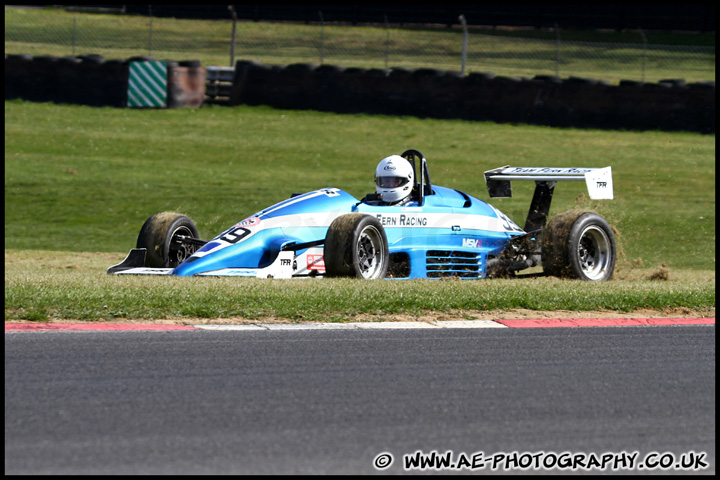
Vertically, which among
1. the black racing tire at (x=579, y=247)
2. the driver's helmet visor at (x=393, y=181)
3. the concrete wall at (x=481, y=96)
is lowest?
the black racing tire at (x=579, y=247)

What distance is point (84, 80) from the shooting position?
26.5 meters

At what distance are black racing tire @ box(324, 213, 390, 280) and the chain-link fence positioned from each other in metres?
18.4

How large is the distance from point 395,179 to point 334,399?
6382 millimetres

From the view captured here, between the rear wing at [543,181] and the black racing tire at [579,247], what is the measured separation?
43 centimetres

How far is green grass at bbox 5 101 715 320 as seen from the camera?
8.64m

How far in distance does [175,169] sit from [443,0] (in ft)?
78.2

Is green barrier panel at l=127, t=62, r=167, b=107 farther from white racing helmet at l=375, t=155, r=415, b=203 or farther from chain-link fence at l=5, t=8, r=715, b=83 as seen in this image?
white racing helmet at l=375, t=155, r=415, b=203

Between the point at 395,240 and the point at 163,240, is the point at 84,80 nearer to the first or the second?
the point at 163,240

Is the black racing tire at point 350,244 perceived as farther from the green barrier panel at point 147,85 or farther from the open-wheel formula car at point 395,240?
the green barrier panel at point 147,85

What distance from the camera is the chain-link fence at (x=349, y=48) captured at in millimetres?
29730

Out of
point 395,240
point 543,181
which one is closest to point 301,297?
point 395,240

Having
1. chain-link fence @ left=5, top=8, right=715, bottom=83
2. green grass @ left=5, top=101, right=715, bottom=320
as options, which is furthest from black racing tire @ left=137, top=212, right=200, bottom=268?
chain-link fence @ left=5, top=8, right=715, bottom=83

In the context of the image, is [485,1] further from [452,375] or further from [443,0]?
[452,375]

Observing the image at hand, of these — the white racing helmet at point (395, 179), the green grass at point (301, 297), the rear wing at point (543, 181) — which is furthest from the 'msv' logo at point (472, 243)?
the green grass at point (301, 297)
